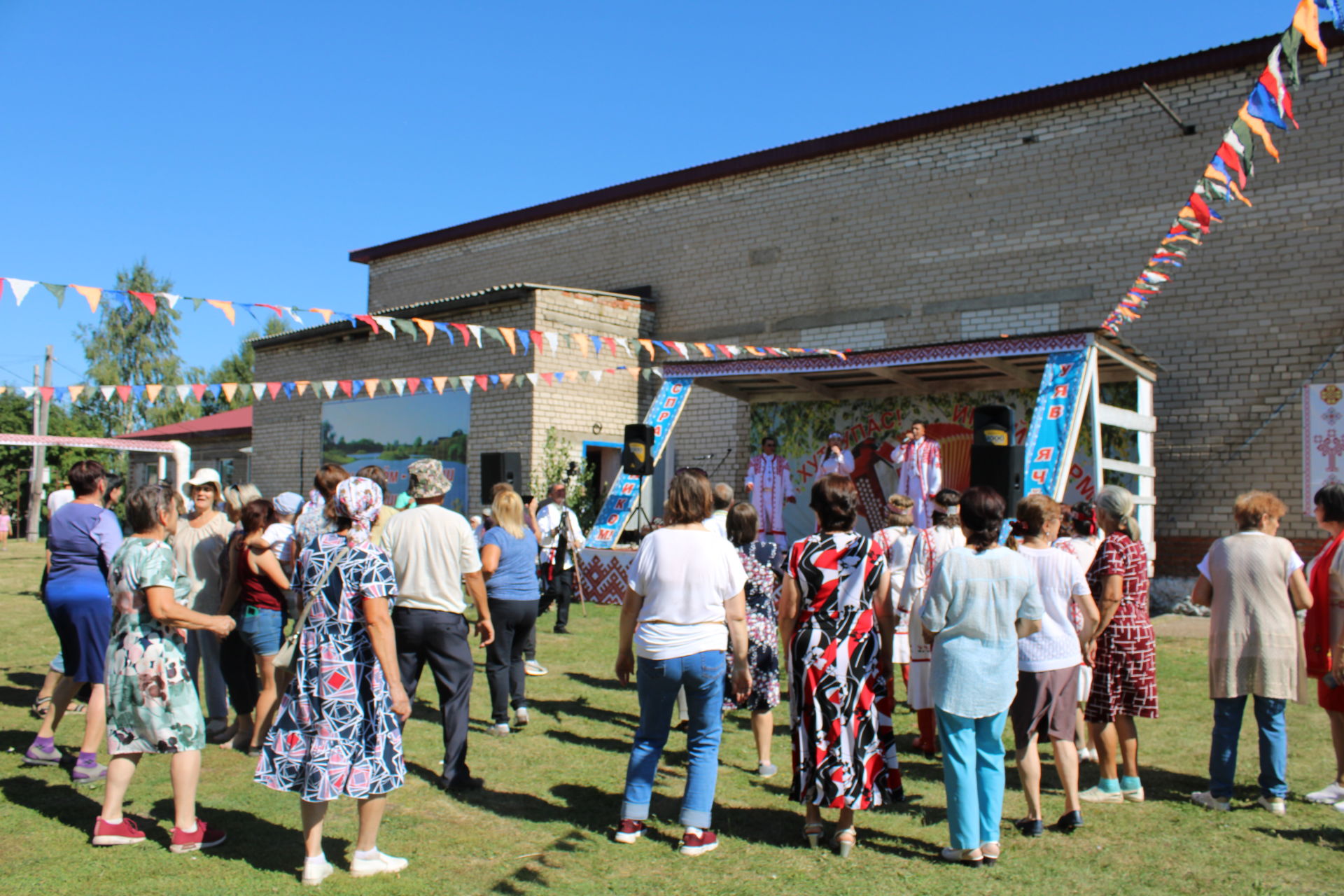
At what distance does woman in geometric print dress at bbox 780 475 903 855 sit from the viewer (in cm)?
408

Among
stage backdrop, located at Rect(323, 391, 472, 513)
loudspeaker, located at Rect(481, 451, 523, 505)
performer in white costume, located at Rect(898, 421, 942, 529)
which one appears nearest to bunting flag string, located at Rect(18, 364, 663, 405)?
stage backdrop, located at Rect(323, 391, 472, 513)

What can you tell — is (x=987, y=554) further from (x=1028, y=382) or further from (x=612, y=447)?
(x=612, y=447)

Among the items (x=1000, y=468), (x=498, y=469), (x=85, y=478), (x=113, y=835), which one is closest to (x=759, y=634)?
(x=1000, y=468)

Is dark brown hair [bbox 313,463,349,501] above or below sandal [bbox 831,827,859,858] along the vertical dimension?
above

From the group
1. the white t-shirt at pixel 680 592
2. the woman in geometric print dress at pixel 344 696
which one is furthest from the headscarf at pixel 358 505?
the white t-shirt at pixel 680 592

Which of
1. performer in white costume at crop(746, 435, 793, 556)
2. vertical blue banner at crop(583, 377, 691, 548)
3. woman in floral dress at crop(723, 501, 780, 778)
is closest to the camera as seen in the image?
woman in floral dress at crop(723, 501, 780, 778)

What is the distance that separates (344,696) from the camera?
3.69 m

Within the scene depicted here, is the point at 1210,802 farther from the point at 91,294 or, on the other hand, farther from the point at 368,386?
the point at 368,386

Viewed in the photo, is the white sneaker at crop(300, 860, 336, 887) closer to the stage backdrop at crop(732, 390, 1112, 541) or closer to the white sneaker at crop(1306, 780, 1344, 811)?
the white sneaker at crop(1306, 780, 1344, 811)

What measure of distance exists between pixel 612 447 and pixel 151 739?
1350cm

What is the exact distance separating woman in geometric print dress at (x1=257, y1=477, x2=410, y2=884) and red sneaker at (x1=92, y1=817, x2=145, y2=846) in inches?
35.8

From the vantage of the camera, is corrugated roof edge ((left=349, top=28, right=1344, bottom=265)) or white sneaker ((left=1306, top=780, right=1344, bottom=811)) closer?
white sneaker ((left=1306, top=780, right=1344, bottom=811))

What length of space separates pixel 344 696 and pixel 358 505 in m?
0.73

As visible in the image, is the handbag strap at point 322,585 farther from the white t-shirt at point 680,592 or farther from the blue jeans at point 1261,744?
the blue jeans at point 1261,744
